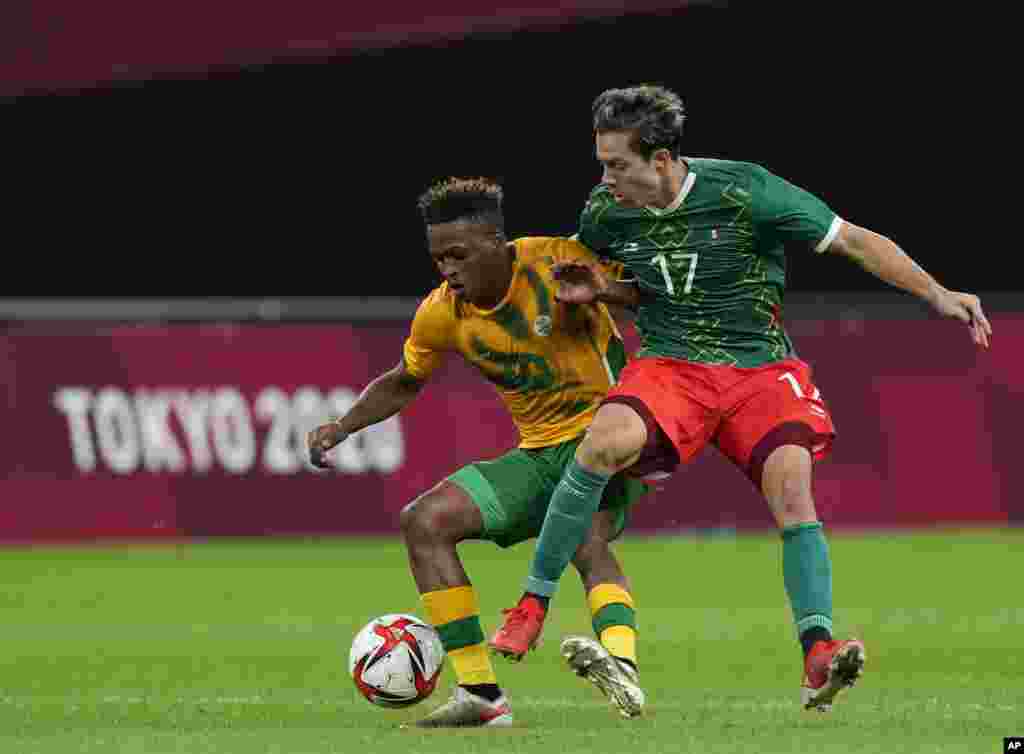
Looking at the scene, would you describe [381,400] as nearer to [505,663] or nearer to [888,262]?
[888,262]

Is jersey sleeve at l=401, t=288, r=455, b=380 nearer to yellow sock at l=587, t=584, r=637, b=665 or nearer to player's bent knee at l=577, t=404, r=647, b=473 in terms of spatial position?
player's bent knee at l=577, t=404, r=647, b=473

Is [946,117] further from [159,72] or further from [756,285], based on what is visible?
[756,285]

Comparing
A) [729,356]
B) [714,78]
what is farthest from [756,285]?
[714,78]

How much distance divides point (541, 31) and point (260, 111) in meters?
3.03

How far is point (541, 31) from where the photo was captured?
25.8 metres

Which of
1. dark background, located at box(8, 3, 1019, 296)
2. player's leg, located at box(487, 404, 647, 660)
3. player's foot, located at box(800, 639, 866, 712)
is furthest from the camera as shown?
dark background, located at box(8, 3, 1019, 296)

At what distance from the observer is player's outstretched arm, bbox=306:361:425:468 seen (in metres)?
9.73

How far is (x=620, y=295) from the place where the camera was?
920 cm

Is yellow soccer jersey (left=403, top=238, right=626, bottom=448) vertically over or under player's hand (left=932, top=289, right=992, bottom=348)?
over

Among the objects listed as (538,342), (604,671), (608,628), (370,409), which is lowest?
(604,671)

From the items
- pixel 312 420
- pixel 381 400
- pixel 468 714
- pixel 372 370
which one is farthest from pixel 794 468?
A: pixel 372 370

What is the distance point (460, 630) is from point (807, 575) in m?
1.26

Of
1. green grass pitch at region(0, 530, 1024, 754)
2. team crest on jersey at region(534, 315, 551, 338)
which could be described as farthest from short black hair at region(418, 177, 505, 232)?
green grass pitch at region(0, 530, 1024, 754)

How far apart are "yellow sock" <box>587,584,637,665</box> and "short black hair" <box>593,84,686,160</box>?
1.61 metres
